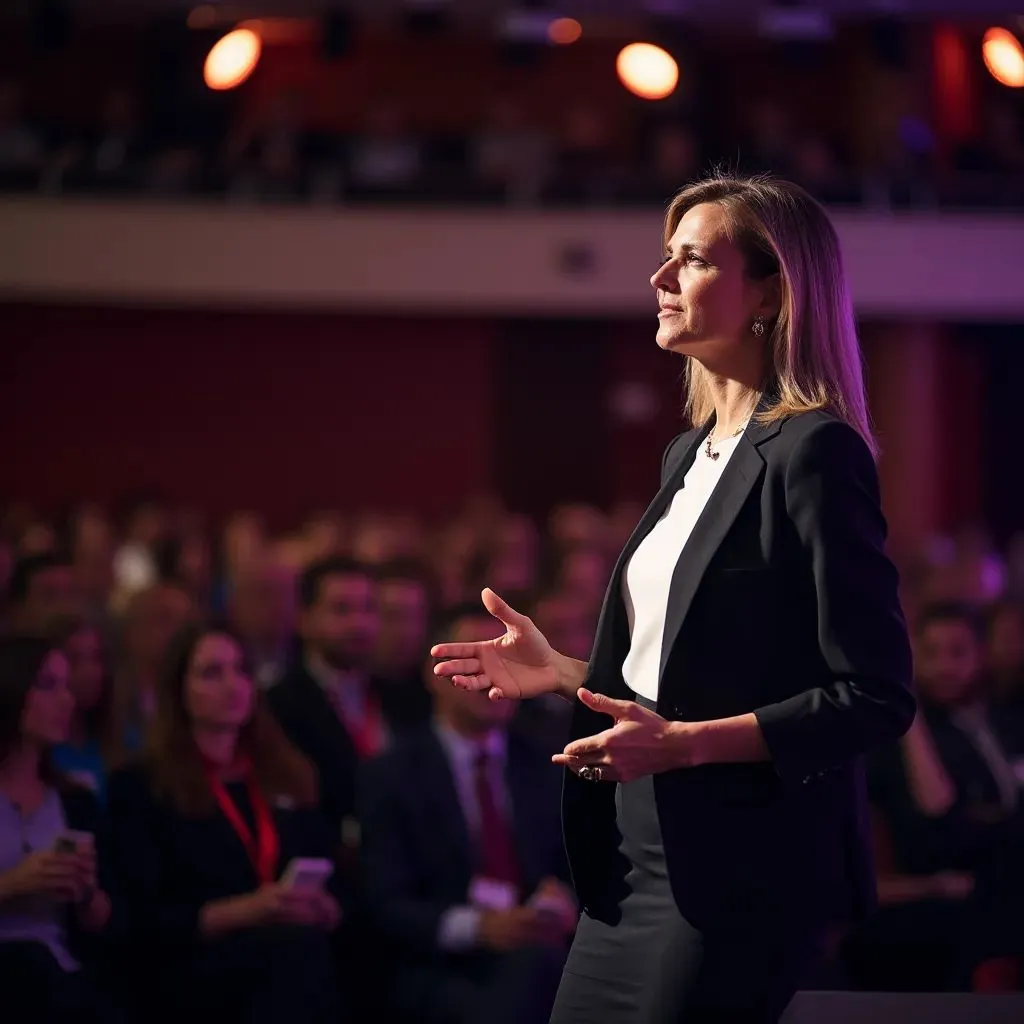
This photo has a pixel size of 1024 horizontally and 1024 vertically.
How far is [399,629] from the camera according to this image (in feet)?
16.2

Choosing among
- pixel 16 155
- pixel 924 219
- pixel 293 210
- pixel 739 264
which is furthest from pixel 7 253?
pixel 739 264

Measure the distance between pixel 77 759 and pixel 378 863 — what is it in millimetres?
928

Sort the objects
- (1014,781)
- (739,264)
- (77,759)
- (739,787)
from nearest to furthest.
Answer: (739,787)
(739,264)
(77,759)
(1014,781)

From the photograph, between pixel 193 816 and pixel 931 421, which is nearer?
pixel 193 816

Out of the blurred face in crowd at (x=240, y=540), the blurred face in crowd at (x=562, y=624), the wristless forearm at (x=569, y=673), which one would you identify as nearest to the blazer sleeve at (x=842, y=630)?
the wristless forearm at (x=569, y=673)

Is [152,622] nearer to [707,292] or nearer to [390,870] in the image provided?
[390,870]

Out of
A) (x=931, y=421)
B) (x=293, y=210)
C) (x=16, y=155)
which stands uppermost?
(x=16, y=155)

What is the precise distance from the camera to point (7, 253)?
11828 millimetres

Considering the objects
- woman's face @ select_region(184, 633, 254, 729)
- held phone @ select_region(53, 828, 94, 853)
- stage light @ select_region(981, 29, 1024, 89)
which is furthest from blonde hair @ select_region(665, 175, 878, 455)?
stage light @ select_region(981, 29, 1024, 89)

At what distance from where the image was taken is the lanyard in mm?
3471

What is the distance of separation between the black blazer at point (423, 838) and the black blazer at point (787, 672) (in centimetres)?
196

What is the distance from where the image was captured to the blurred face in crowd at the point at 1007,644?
505 centimetres

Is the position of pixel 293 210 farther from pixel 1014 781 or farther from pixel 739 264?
pixel 739 264

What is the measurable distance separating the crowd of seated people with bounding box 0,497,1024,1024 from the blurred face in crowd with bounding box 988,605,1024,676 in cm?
1
